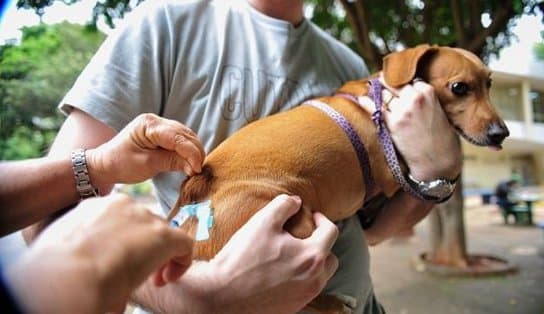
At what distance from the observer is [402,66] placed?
1.06 m

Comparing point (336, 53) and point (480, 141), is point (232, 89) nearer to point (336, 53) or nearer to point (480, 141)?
point (336, 53)

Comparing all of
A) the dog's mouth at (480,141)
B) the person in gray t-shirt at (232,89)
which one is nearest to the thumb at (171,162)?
the person in gray t-shirt at (232,89)

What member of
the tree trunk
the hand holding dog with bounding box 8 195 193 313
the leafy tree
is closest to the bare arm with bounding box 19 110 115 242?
the hand holding dog with bounding box 8 195 193 313

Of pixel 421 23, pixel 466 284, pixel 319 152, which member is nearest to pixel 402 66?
pixel 319 152

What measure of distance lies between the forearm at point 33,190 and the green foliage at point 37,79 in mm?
47

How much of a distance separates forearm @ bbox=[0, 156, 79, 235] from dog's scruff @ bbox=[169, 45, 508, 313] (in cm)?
18

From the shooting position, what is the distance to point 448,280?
343cm

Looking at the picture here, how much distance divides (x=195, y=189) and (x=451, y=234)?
12.2 ft

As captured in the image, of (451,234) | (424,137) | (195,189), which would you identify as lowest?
(451,234)

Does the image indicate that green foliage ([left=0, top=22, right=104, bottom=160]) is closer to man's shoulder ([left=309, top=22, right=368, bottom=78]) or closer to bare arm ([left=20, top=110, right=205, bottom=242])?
bare arm ([left=20, top=110, right=205, bottom=242])

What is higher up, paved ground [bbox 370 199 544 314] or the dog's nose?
the dog's nose

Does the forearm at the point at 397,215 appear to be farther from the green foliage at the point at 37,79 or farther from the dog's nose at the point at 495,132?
the green foliage at the point at 37,79

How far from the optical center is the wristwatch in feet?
3.04

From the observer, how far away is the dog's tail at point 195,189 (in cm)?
73
